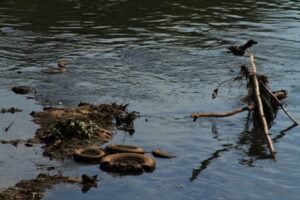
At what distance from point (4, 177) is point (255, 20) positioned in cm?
2339

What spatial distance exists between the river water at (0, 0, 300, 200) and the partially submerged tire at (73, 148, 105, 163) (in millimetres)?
242

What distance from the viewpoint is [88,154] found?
1461cm

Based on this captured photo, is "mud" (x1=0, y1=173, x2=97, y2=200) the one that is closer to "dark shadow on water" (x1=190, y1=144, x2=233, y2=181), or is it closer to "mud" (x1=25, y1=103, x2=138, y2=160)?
"mud" (x1=25, y1=103, x2=138, y2=160)

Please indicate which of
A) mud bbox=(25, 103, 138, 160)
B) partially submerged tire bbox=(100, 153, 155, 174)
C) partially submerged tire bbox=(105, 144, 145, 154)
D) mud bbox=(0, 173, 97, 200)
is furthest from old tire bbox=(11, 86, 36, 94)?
mud bbox=(0, 173, 97, 200)

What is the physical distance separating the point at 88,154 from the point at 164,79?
26.4 feet

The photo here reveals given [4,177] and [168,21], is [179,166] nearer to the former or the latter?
[4,177]

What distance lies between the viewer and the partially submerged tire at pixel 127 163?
14023 millimetres

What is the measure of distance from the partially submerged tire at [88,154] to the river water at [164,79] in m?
0.24

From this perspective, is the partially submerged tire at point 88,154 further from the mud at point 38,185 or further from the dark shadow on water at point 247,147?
the dark shadow on water at point 247,147

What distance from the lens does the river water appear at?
541 inches

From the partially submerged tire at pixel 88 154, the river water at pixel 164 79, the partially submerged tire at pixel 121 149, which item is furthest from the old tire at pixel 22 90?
the partially submerged tire at pixel 121 149

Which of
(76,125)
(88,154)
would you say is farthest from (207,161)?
(76,125)

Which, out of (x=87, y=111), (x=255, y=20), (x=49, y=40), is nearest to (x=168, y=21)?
(x=255, y=20)

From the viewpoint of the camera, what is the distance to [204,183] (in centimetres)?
1358
